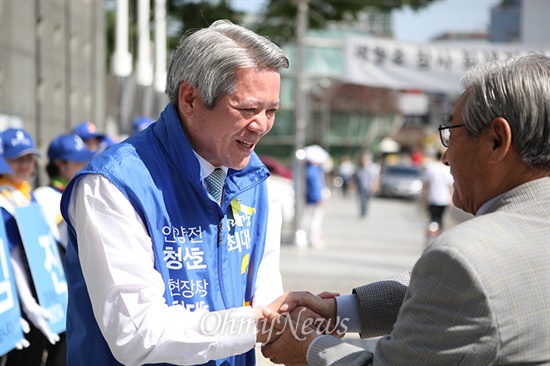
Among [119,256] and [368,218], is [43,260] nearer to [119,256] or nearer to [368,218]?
[119,256]

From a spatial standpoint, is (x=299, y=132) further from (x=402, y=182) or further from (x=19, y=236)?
(x=402, y=182)

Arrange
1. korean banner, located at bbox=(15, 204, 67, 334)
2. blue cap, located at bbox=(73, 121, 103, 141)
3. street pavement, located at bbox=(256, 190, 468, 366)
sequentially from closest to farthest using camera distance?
korean banner, located at bbox=(15, 204, 67, 334) → blue cap, located at bbox=(73, 121, 103, 141) → street pavement, located at bbox=(256, 190, 468, 366)

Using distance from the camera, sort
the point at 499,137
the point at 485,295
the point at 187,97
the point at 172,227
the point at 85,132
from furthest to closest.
Answer: the point at 85,132, the point at 187,97, the point at 172,227, the point at 499,137, the point at 485,295

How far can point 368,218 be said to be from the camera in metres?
25.0

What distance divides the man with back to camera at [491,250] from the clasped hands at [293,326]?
263mm

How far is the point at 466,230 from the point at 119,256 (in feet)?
3.13

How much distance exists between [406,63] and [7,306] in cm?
A: 974

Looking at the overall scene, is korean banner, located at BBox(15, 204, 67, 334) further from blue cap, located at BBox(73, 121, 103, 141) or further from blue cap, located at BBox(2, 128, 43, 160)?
blue cap, located at BBox(73, 121, 103, 141)

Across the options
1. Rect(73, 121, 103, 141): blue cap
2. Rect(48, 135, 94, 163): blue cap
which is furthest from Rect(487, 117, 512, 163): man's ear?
Rect(73, 121, 103, 141): blue cap

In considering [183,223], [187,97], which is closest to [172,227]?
[183,223]

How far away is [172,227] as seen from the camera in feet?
8.28

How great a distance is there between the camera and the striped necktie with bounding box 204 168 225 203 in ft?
8.93

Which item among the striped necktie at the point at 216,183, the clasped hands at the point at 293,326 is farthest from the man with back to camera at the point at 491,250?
the striped necktie at the point at 216,183
